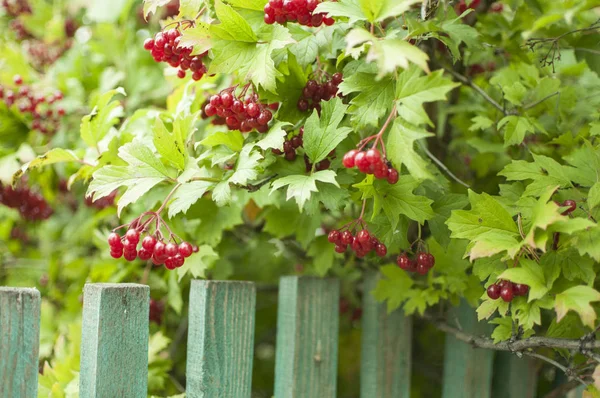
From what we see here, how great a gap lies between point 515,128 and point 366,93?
64 cm

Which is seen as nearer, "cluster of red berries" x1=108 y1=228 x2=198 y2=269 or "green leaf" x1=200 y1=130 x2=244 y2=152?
"cluster of red berries" x1=108 y1=228 x2=198 y2=269

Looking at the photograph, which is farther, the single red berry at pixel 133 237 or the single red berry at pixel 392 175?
the single red berry at pixel 133 237

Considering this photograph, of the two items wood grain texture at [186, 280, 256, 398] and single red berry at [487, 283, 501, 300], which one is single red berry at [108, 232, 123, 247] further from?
single red berry at [487, 283, 501, 300]

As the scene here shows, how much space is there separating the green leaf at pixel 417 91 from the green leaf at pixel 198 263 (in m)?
0.78

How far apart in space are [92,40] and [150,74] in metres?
0.40

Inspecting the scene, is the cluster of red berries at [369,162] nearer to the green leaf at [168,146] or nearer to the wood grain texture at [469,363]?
the green leaf at [168,146]

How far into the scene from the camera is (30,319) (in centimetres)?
120

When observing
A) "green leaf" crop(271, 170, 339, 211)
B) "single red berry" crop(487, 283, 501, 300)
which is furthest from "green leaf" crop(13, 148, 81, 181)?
"single red berry" crop(487, 283, 501, 300)

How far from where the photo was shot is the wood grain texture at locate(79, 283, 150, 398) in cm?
131

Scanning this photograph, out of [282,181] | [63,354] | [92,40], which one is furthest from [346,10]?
[92,40]

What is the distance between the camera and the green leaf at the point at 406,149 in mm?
1297

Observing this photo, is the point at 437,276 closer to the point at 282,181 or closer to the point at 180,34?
the point at 282,181

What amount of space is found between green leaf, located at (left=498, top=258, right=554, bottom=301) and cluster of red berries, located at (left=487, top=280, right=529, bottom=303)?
0.05 meters

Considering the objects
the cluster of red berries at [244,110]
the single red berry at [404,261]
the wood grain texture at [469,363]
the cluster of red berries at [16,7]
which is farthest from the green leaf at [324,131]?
the cluster of red berries at [16,7]
